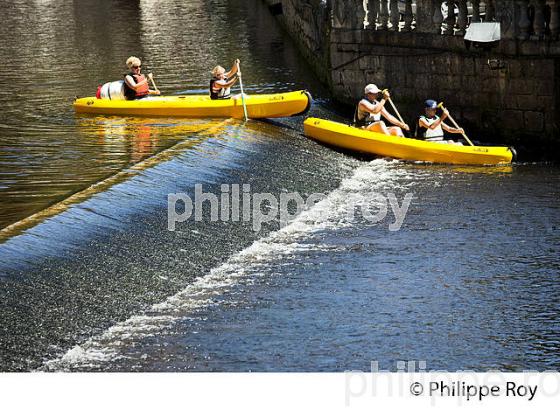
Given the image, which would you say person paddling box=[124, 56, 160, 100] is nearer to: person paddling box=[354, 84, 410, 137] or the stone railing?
the stone railing

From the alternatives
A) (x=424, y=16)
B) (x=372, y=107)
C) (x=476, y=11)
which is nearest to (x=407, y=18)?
(x=424, y=16)

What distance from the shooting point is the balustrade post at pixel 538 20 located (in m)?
16.1

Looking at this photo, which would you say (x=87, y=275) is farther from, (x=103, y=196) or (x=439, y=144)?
(x=439, y=144)

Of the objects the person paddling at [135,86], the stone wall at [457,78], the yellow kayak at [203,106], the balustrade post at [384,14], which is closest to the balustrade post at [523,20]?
the stone wall at [457,78]

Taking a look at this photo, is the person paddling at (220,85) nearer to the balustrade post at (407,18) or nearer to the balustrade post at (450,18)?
the balustrade post at (407,18)

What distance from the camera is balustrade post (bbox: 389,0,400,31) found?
18219mm

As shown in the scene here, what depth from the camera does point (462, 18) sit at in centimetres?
1722

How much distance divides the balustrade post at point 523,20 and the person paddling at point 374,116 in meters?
2.13

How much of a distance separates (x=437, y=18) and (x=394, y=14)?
2.99 ft

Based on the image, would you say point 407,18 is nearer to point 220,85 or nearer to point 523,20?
point 523,20

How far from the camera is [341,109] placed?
19625 mm

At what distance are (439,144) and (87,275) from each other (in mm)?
7156

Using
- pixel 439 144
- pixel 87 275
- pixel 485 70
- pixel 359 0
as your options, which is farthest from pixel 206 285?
pixel 359 0

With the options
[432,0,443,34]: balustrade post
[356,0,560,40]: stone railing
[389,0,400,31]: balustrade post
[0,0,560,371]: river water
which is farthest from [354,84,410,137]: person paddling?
[389,0,400,31]: balustrade post
